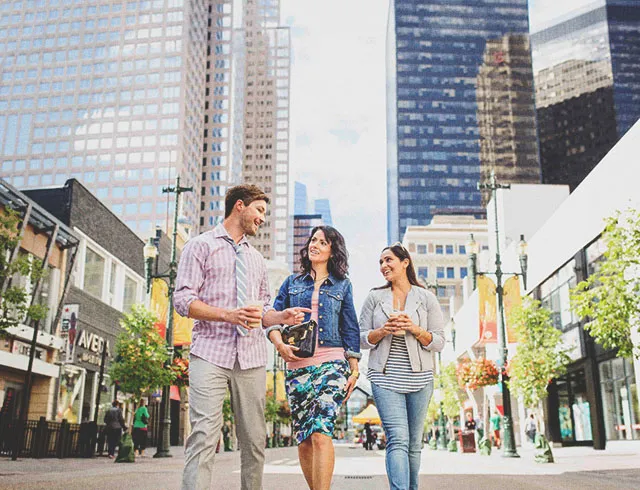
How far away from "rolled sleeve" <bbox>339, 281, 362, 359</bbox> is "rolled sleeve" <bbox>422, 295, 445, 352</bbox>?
745 millimetres

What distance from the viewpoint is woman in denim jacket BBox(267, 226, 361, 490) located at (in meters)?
5.25

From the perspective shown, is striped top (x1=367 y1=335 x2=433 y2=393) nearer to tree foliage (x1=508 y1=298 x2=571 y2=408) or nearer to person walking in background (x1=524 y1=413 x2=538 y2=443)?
tree foliage (x1=508 y1=298 x2=571 y2=408)

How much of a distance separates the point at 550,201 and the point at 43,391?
3587cm

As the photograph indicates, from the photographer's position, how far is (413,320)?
6188 millimetres

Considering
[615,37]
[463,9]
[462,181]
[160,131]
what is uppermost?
[463,9]

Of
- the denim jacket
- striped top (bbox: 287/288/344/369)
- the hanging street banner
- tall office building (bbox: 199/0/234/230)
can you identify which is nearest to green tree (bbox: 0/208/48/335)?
the denim jacket

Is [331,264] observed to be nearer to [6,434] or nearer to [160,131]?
[6,434]

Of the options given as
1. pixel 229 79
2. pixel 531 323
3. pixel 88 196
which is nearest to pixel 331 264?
pixel 531 323

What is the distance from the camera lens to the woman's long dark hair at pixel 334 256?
5844mm

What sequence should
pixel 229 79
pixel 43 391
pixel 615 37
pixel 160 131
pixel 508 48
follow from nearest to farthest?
pixel 43 391 < pixel 160 131 < pixel 229 79 < pixel 615 37 < pixel 508 48

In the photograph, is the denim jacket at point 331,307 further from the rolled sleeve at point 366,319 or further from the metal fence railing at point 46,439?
the metal fence railing at point 46,439

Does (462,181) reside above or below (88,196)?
above

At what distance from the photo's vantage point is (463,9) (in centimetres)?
18450

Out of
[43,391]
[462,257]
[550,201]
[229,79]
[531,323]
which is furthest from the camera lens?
[229,79]
